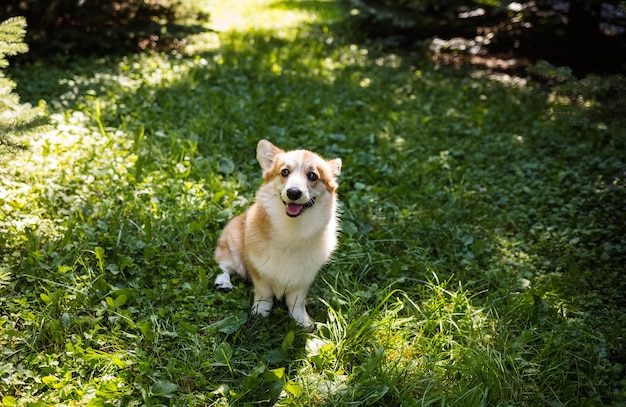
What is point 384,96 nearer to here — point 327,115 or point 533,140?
point 327,115

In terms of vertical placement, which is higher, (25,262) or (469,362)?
(25,262)

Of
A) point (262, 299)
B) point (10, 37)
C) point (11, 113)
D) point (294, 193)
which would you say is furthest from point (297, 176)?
point (10, 37)

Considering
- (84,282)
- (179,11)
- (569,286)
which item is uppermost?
(179,11)

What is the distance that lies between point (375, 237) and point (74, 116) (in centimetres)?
322

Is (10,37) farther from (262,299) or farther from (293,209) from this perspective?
(262,299)

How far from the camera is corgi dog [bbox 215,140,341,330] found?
3.12 metres

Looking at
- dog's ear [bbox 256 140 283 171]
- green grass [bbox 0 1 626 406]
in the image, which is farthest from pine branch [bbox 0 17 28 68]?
dog's ear [bbox 256 140 283 171]

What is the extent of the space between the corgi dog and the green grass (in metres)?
0.21

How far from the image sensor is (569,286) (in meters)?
3.76

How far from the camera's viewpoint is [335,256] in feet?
12.7

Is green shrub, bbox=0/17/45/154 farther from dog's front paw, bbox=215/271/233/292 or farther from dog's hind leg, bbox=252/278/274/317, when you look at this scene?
dog's hind leg, bbox=252/278/274/317

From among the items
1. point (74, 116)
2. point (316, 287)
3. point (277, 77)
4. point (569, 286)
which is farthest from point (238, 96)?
point (569, 286)

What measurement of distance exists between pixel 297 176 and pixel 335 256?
1.03 meters

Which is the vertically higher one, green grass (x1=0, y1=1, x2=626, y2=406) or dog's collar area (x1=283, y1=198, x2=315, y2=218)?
dog's collar area (x1=283, y1=198, x2=315, y2=218)
